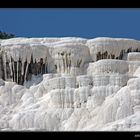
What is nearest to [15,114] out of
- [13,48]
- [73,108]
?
[73,108]

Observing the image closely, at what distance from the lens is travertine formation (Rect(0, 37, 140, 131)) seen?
25.8 feet

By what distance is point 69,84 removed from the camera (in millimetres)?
9227

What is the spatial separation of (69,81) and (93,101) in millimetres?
842

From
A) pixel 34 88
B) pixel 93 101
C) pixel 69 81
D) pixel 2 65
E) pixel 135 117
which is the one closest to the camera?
pixel 135 117

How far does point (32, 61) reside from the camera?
1123 centimetres

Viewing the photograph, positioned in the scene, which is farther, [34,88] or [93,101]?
[34,88]

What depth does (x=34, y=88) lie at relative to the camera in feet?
32.9

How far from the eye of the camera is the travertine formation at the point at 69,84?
7.86 m
